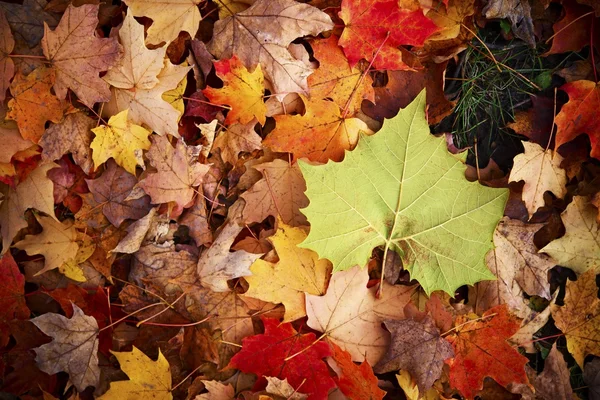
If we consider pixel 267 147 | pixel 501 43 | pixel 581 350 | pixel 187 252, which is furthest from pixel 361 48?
pixel 581 350

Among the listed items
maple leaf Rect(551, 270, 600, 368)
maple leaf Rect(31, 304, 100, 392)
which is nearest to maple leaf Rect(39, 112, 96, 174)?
maple leaf Rect(31, 304, 100, 392)

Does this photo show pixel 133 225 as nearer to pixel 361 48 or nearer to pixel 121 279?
pixel 121 279

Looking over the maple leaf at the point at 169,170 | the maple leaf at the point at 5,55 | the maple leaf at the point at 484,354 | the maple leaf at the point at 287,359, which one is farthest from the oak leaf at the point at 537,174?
the maple leaf at the point at 5,55

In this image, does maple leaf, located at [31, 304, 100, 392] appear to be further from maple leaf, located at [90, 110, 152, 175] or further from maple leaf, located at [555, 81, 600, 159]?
maple leaf, located at [555, 81, 600, 159]

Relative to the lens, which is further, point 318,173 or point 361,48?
point 361,48

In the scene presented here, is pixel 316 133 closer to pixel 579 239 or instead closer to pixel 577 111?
pixel 577 111

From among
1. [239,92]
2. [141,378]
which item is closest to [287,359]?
[141,378]
